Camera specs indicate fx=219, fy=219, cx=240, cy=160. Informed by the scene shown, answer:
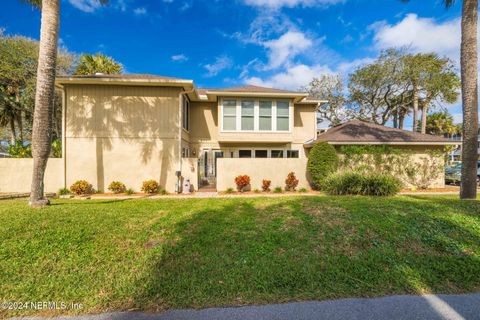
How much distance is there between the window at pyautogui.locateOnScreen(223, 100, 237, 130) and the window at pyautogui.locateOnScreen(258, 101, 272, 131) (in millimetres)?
1550

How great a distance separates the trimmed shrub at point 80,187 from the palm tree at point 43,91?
389 cm

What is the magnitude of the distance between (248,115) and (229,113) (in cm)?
114

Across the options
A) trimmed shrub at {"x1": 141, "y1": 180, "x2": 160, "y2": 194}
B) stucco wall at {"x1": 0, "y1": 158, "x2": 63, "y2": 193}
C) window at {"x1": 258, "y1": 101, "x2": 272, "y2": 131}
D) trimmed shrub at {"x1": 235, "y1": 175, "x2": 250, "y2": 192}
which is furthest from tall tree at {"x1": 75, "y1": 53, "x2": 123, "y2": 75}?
trimmed shrub at {"x1": 235, "y1": 175, "x2": 250, "y2": 192}

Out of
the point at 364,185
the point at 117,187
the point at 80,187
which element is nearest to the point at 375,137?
the point at 364,185

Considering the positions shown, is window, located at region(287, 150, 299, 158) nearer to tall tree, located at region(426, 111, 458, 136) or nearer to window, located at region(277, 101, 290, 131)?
window, located at region(277, 101, 290, 131)

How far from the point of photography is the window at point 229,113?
13031 mm

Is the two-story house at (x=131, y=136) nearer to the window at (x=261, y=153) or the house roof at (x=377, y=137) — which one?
the window at (x=261, y=153)

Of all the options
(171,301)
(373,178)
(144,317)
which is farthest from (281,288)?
(373,178)

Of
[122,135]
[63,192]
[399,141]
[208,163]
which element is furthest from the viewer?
[208,163]

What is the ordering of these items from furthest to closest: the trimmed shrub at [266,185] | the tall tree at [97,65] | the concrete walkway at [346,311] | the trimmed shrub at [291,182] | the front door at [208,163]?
the tall tree at [97,65], the front door at [208,163], the trimmed shrub at [291,182], the trimmed shrub at [266,185], the concrete walkway at [346,311]

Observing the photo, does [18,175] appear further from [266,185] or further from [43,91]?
[266,185]

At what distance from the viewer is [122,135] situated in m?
11.1

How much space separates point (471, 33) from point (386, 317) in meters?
8.88

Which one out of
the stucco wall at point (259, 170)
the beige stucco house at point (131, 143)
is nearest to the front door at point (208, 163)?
the beige stucco house at point (131, 143)
